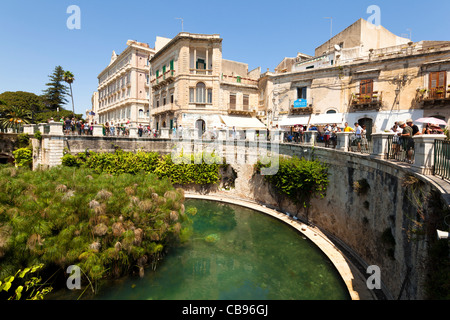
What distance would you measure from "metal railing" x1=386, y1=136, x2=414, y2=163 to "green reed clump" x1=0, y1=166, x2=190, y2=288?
8.79m

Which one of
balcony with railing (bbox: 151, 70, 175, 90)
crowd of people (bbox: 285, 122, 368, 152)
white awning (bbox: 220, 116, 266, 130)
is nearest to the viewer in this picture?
crowd of people (bbox: 285, 122, 368, 152)

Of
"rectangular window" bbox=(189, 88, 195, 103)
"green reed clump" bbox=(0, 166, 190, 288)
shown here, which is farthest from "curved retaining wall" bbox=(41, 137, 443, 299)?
"rectangular window" bbox=(189, 88, 195, 103)

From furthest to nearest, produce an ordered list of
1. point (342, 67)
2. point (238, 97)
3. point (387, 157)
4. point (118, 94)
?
point (118, 94) < point (238, 97) < point (342, 67) < point (387, 157)

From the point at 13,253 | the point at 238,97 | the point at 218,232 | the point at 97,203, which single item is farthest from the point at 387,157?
the point at 238,97

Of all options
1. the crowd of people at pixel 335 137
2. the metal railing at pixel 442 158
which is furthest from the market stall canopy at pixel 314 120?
the metal railing at pixel 442 158

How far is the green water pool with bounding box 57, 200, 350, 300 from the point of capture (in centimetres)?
905

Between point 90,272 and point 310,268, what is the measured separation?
8686mm

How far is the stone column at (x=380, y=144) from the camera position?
8.68m

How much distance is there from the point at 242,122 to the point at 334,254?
52.9ft

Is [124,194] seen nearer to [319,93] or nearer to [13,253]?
[13,253]

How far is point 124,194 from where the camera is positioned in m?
9.87

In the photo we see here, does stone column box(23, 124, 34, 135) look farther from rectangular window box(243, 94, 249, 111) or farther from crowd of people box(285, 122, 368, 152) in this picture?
crowd of people box(285, 122, 368, 152)

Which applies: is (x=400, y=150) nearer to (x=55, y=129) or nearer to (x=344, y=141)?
(x=344, y=141)

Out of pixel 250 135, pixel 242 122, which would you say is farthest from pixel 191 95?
pixel 250 135
